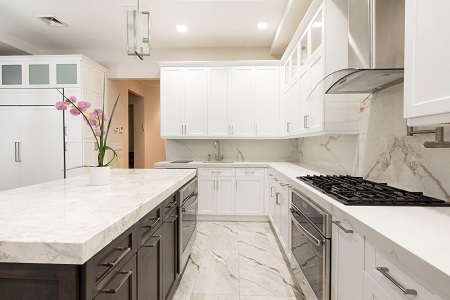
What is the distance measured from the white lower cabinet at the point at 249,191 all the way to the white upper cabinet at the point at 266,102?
758 millimetres

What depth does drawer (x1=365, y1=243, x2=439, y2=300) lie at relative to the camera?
756 millimetres

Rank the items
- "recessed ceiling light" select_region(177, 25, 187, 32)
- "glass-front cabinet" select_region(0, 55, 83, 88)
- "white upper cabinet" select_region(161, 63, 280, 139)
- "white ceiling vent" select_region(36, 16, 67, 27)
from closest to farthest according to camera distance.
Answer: "white ceiling vent" select_region(36, 16, 67, 27) → "recessed ceiling light" select_region(177, 25, 187, 32) → "glass-front cabinet" select_region(0, 55, 83, 88) → "white upper cabinet" select_region(161, 63, 280, 139)

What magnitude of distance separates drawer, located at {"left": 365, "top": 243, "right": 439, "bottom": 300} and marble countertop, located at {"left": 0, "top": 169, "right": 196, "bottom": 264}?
994 millimetres

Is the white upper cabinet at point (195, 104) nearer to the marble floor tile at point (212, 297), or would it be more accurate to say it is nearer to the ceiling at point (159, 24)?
the ceiling at point (159, 24)

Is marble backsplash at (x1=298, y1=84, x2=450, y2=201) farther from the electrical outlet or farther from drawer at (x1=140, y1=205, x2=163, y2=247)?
the electrical outlet

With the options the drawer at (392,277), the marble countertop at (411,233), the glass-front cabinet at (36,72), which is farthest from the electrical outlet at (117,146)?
the drawer at (392,277)

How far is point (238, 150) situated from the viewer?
4.84 meters

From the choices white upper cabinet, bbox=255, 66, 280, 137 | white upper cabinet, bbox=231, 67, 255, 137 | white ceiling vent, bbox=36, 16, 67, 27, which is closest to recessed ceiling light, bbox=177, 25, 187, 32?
white upper cabinet, bbox=231, 67, 255, 137

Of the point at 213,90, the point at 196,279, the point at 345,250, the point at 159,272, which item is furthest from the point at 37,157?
the point at 345,250

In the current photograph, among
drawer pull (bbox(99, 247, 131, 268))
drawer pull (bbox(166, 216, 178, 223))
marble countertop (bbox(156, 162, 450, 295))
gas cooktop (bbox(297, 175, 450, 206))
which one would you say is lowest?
drawer pull (bbox(166, 216, 178, 223))

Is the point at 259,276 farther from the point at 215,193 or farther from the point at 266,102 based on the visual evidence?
the point at 266,102

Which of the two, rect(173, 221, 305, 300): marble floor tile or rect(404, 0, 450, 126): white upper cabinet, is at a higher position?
rect(404, 0, 450, 126): white upper cabinet

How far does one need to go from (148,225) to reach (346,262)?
105 centimetres

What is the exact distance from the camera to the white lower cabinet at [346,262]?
1.14 metres
